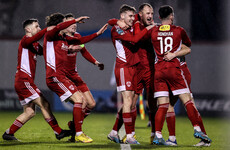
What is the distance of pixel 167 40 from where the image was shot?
7.47m

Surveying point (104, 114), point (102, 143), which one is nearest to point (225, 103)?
point (104, 114)

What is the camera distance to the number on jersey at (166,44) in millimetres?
7465

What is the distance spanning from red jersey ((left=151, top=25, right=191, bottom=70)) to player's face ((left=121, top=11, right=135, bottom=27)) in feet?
1.70

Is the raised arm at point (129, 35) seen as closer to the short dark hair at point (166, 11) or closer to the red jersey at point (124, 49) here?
the red jersey at point (124, 49)

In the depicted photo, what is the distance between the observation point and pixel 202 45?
1722cm

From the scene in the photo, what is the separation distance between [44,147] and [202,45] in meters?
10.8

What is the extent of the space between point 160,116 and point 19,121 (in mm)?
2517

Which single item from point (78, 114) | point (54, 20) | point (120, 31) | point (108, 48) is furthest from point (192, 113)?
point (108, 48)

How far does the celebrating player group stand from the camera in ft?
24.5

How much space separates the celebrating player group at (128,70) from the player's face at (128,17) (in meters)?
0.02

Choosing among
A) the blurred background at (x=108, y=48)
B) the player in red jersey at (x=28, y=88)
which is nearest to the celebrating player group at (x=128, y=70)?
the player in red jersey at (x=28, y=88)

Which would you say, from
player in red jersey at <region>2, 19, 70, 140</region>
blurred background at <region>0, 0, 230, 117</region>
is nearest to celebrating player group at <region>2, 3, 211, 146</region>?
player in red jersey at <region>2, 19, 70, 140</region>

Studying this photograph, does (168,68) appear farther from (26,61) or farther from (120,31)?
(26,61)

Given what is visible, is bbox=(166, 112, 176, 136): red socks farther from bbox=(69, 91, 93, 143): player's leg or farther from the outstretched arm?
bbox=(69, 91, 93, 143): player's leg
